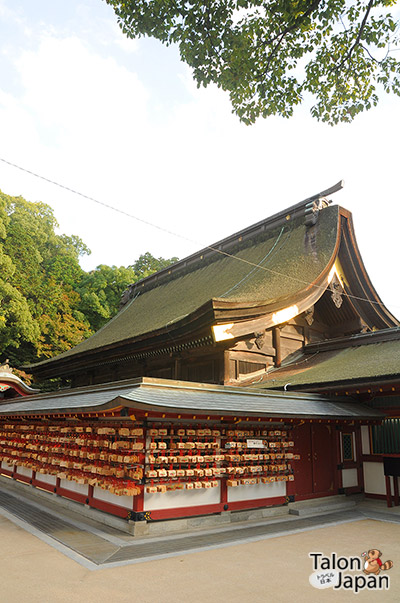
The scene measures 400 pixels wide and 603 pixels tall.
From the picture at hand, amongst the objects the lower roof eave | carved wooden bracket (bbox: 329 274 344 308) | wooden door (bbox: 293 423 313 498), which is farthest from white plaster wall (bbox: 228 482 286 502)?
carved wooden bracket (bbox: 329 274 344 308)

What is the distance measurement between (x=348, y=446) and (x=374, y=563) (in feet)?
18.2

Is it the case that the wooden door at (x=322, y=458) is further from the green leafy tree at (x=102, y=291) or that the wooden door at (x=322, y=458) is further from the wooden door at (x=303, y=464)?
the green leafy tree at (x=102, y=291)

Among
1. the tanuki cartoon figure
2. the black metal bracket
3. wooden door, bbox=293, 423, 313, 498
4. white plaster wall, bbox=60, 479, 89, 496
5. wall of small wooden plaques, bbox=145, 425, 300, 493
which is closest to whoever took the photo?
the tanuki cartoon figure

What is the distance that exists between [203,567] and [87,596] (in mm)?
1763

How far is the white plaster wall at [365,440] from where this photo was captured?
1151 centimetres

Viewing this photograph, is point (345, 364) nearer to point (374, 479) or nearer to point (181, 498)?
point (374, 479)

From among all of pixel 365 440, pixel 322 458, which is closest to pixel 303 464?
pixel 322 458

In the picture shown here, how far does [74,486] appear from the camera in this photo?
10.1 metres

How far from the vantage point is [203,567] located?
6.10 metres

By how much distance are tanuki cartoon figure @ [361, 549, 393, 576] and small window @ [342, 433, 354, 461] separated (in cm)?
488

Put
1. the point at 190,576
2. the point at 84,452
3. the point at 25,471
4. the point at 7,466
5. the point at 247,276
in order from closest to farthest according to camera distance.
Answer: the point at 190,576 → the point at 84,452 → the point at 25,471 → the point at 7,466 → the point at 247,276

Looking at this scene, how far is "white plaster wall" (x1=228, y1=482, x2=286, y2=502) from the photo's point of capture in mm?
9091

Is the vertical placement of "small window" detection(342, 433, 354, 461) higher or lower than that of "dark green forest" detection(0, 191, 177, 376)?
lower

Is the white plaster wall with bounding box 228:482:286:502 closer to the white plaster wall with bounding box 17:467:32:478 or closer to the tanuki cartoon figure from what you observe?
the tanuki cartoon figure
